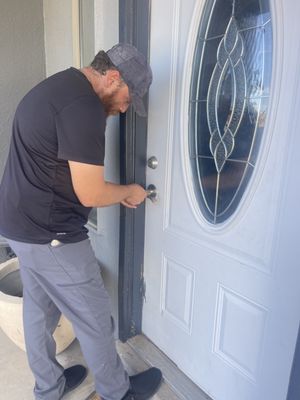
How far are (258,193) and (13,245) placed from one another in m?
0.91

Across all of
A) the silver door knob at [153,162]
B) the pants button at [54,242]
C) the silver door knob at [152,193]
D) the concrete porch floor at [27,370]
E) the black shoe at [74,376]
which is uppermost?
the silver door knob at [153,162]

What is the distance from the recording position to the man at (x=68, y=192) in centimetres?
103

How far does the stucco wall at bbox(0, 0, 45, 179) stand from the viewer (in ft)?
6.64

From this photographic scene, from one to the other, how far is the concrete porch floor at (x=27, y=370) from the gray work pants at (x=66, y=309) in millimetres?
154

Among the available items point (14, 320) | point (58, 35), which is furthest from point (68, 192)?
point (58, 35)

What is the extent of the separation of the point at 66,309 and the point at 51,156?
0.58m

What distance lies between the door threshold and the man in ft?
0.87

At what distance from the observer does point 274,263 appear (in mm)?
1055

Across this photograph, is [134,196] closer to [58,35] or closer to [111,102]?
[111,102]

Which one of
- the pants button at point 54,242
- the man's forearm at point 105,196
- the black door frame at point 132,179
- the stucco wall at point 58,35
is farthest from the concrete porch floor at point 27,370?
the stucco wall at point 58,35

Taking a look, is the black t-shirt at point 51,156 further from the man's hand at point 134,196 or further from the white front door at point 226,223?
the white front door at point 226,223

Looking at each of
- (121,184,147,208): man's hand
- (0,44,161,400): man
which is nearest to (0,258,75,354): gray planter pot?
(0,44,161,400): man

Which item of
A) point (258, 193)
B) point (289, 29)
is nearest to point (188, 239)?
point (258, 193)

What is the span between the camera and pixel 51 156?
1.07 meters
